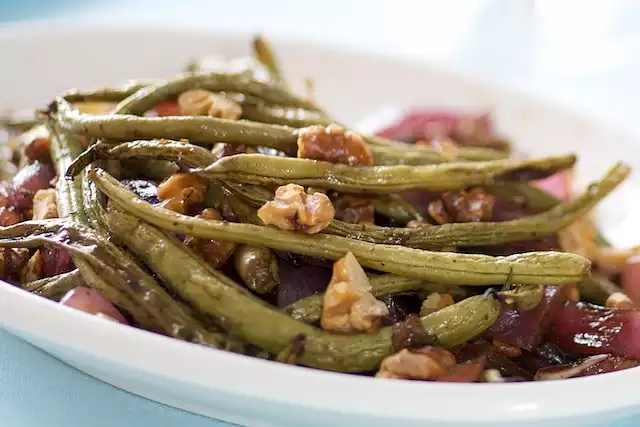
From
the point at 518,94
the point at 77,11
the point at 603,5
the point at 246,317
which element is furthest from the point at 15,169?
the point at 603,5

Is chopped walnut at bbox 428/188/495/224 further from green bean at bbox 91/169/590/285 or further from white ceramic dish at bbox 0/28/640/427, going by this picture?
white ceramic dish at bbox 0/28/640/427

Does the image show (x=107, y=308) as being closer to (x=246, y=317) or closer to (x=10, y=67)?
(x=246, y=317)

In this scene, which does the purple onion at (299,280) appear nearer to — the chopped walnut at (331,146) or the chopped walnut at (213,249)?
the chopped walnut at (213,249)

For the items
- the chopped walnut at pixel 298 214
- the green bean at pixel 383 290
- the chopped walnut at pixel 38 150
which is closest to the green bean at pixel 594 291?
the green bean at pixel 383 290

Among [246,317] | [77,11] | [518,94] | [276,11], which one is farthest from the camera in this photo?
[276,11]

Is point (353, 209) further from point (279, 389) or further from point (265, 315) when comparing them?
Result: point (279, 389)

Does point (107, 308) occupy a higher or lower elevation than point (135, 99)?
lower

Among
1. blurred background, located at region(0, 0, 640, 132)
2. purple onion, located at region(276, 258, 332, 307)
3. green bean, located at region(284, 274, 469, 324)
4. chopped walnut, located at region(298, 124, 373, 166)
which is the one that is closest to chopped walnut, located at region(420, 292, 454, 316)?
green bean, located at region(284, 274, 469, 324)

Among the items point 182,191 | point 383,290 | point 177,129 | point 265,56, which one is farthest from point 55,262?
point 265,56
